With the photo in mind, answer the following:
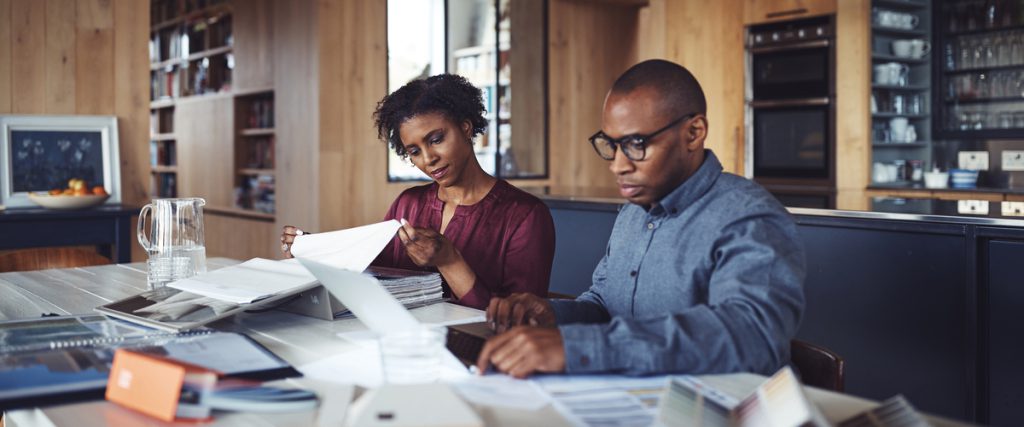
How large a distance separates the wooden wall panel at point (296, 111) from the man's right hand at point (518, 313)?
411 centimetres

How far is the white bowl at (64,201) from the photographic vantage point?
388cm

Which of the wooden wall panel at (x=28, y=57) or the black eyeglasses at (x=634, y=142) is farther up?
the wooden wall panel at (x=28, y=57)

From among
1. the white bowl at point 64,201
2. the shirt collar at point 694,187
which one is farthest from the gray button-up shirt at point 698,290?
the white bowl at point 64,201

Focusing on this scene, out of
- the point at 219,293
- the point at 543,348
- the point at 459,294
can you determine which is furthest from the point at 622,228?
the point at 219,293

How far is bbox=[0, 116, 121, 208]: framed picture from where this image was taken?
408 centimetres

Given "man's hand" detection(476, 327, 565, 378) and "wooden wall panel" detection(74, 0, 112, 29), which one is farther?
"wooden wall panel" detection(74, 0, 112, 29)

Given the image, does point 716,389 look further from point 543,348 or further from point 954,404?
point 954,404

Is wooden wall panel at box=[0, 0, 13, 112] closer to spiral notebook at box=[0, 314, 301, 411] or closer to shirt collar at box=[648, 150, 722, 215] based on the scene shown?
spiral notebook at box=[0, 314, 301, 411]

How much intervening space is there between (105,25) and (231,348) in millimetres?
3655

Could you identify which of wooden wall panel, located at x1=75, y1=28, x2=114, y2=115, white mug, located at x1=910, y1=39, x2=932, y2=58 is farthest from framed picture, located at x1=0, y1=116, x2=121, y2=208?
white mug, located at x1=910, y1=39, x2=932, y2=58

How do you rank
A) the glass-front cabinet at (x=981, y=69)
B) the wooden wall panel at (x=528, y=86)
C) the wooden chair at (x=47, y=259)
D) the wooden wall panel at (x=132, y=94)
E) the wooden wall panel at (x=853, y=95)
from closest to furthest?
the wooden chair at (x=47, y=259) → the wooden wall panel at (x=132, y=94) → the glass-front cabinet at (x=981, y=69) → the wooden wall panel at (x=853, y=95) → the wooden wall panel at (x=528, y=86)

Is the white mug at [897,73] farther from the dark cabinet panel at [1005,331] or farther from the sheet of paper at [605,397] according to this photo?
the sheet of paper at [605,397]

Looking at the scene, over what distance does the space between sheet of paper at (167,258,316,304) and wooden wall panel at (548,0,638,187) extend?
4865 millimetres

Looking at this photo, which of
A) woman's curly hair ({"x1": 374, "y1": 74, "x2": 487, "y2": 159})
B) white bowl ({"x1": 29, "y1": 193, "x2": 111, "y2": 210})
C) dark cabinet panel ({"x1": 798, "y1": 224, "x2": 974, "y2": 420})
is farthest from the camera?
white bowl ({"x1": 29, "y1": 193, "x2": 111, "y2": 210})
